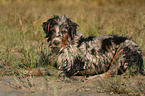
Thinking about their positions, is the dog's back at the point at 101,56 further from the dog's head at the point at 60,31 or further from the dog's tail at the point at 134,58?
the dog's head at the point at 60,31

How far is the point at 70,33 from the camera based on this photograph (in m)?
4.94

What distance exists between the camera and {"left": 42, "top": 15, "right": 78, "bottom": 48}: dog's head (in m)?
4.76

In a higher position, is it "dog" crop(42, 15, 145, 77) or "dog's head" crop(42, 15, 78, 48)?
"dog's head" crop(42, 15, 78, 48)

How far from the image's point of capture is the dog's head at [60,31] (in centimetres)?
476

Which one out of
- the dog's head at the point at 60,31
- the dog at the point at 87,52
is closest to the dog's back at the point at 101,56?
the dog at the point at 87,52

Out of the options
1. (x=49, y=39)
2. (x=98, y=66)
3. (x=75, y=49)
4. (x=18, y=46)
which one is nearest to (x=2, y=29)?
(x=18, y=46)

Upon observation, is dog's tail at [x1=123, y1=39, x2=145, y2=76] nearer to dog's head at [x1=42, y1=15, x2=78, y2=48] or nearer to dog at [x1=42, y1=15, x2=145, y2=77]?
dog at [x1=42, y1=15, x2=145, y2=77]

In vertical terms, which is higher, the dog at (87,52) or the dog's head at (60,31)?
the dog's head at (60,31)

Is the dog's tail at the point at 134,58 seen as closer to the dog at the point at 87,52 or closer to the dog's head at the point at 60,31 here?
the dog at the point at 87,52

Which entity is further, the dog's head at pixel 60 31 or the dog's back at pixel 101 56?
the dog's back at pixel 101 56

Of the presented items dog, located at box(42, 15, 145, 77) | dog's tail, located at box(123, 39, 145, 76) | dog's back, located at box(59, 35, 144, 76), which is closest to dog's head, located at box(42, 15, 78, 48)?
dog, located at box(42, 15, 145, 77)

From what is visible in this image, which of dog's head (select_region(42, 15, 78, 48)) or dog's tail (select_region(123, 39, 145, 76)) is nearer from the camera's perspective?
dog's head (select_region(42, 15, 78, 48))

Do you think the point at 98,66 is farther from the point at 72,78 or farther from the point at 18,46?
the point at 18,46

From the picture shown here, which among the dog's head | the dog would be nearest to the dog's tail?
the dog
